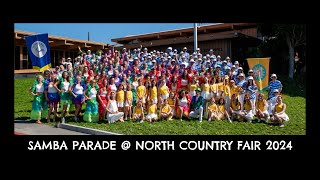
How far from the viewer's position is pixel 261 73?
11055 millimetres

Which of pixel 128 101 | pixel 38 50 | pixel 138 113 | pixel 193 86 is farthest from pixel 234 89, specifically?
pixel 38 50

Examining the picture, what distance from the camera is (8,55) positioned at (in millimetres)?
6375

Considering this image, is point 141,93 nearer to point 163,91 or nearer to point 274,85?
point 163,91

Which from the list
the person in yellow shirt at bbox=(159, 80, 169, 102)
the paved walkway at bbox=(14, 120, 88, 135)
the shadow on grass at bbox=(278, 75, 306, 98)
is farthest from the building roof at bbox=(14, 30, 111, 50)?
the shadow on grass at bbox=(278, 75, 306, 98)

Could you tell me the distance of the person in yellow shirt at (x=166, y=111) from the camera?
10.2 meters

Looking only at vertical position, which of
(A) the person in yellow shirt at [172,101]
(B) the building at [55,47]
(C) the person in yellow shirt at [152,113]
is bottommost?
(C) the person in yellow shirt at [152,113]

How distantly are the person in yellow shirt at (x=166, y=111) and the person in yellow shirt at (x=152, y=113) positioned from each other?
220 millimetres

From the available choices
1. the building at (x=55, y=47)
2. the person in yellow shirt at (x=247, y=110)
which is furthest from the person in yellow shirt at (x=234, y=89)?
the building at (x=55, y=47)

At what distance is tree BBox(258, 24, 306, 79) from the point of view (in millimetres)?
18609

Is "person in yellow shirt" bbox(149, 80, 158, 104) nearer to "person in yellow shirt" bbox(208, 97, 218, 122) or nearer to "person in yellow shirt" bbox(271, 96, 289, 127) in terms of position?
"person in yellow shirt" bbox(208, 97, 218, 122)

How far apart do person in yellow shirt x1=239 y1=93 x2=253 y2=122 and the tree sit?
33.9ft

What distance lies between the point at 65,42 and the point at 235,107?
17403 millimetres

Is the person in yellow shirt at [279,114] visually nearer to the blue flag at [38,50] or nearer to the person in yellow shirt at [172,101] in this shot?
the person in yellow shirt at [172,101]

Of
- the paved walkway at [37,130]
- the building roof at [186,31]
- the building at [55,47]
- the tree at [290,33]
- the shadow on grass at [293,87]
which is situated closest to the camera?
the paved walkway at [37,130]
